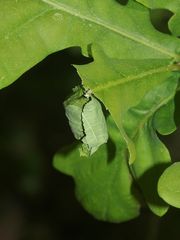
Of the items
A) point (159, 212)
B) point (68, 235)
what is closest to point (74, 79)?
point (68, 235)

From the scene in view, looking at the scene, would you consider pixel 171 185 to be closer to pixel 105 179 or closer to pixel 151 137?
pixel 151 137

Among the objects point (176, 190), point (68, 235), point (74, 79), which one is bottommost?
point (68, 235)

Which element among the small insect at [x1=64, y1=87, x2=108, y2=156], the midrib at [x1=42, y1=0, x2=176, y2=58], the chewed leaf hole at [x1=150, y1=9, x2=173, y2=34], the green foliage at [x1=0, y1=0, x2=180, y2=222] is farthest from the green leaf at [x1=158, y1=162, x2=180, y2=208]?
the chewed leaf hole at [x1=150, y1=9, x2=173, y2=34]

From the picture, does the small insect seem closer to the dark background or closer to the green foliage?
the green foliage

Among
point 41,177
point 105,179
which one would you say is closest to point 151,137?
point 105,179

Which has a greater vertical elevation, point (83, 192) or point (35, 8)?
point (35, 8)

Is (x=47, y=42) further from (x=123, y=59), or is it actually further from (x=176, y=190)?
(x=176, y=190)

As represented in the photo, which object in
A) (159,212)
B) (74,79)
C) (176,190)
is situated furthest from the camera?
(74,79)
